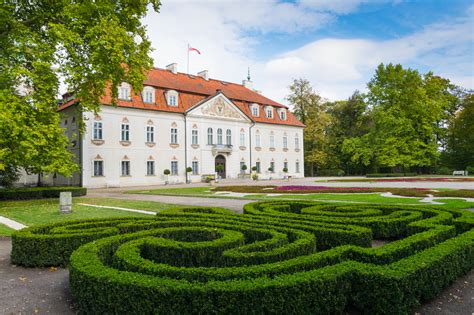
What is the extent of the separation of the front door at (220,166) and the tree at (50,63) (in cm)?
2513

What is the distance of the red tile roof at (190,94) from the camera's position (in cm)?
3738

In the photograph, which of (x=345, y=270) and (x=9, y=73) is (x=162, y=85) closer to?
(x=9, y=73)

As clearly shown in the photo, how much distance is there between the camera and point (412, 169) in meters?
53.8

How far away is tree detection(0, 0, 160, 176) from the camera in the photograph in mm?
14922

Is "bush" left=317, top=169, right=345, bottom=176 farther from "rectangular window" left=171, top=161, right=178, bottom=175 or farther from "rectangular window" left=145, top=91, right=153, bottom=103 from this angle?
"rectangular window" left=145, top=91, right=153, bottom=103

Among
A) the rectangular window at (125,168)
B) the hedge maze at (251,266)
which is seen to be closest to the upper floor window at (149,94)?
the rectangular window at (125,168)


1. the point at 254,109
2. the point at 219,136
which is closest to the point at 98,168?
the point at 219,136

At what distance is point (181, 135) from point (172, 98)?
13.6ft

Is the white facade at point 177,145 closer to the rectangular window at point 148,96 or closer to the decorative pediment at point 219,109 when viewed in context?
the decorative pediment at point 219,109

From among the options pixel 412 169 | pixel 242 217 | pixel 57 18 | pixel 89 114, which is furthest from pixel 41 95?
pixel 412 169

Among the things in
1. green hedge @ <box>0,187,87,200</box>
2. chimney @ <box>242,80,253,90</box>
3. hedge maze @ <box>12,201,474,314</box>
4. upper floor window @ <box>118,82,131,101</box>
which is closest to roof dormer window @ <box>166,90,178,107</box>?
upper floor window @ <box>118,82,131,101</box>

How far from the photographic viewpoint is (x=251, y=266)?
4574 millimetres

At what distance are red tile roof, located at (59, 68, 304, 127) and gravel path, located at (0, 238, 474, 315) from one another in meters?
27.8

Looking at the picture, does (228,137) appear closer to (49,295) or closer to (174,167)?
(174,167)
